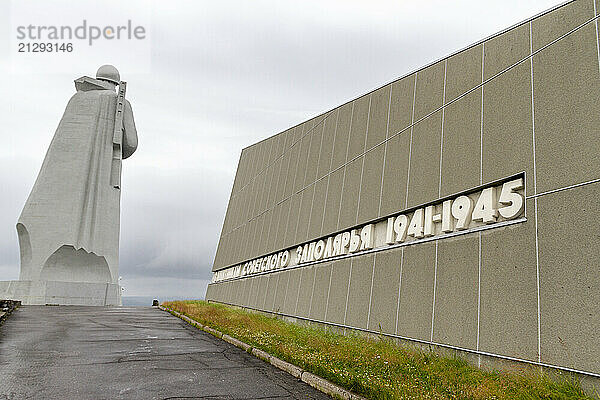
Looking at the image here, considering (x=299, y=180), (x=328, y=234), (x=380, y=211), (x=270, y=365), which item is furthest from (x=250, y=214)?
(x=270, y=365)

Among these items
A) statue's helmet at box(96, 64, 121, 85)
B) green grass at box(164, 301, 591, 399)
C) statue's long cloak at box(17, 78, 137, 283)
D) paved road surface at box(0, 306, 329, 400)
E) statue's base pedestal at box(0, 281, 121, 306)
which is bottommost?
paved road surface at box(0, 306, 329, 400)

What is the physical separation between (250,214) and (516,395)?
19723 millimetres

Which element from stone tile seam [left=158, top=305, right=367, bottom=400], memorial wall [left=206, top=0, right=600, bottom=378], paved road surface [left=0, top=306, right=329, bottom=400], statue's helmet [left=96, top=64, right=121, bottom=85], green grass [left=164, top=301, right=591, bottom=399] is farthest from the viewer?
statue's helmet [left=96, top=64, right=121, bottom=85]

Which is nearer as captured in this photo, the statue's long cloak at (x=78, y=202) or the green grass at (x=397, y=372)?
the green grass at (x=397, y=372)

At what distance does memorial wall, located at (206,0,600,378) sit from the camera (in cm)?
677

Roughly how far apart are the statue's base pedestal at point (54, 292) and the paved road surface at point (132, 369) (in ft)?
56.9

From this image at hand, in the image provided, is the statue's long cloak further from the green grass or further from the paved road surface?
the green grass

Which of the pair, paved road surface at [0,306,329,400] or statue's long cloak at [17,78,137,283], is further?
statue's long cloak at [17,78,137,283]

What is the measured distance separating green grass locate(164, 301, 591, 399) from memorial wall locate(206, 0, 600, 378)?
0.43 m

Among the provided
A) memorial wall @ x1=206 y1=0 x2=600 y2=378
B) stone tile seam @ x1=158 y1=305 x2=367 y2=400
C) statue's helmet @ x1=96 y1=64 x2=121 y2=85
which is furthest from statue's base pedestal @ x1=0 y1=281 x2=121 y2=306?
stone tile seam @ x1=158 y1=305 x2=367 y2=400

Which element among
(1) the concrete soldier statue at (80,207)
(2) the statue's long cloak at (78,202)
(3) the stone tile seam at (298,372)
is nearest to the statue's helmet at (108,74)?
(1) the concrete soldier statue at (80,207)

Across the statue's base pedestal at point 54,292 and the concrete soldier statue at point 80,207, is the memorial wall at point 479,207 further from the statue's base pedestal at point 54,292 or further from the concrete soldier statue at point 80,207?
the concrete soldier statue at point 80,207

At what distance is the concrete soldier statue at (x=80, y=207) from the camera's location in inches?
1185

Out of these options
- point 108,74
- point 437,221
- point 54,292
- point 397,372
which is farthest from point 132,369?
point 108,74
